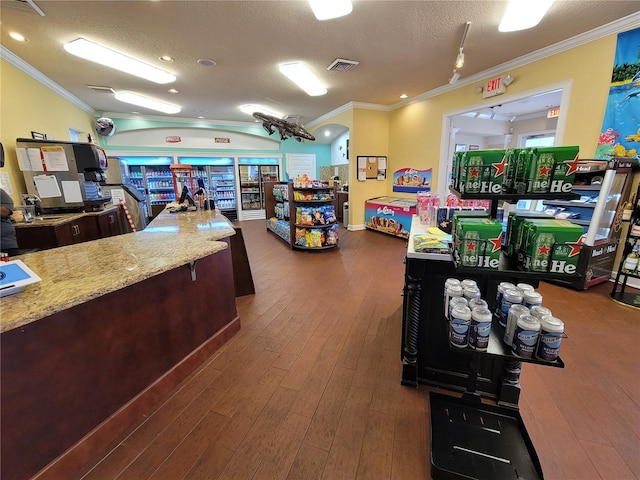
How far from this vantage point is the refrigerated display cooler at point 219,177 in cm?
808

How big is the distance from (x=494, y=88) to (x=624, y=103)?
1.71m

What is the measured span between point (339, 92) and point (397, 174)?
94.6 inches

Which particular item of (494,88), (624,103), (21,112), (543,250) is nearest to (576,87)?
(624,103)

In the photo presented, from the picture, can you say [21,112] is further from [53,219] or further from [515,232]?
[515,232]

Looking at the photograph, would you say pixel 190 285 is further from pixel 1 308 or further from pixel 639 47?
pixel 639 47

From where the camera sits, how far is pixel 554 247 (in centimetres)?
106

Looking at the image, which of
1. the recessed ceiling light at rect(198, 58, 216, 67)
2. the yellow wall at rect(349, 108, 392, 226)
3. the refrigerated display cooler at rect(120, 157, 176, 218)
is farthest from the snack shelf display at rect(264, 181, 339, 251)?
the refrigerated display cooler at rect(120, 157, 176, 218)

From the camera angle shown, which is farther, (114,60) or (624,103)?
(114,60)

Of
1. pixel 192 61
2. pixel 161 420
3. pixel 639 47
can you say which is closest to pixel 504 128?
pixel 639 47

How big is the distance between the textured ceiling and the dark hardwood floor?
3163 millimetres

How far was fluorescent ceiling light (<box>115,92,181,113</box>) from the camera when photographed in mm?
5314

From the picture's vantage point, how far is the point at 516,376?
1520 millimetres

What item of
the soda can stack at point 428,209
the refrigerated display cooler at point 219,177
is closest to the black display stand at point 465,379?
→ the soda can stack at point 428,209

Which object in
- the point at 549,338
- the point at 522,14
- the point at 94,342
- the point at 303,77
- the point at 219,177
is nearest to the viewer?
the point at 549,338
